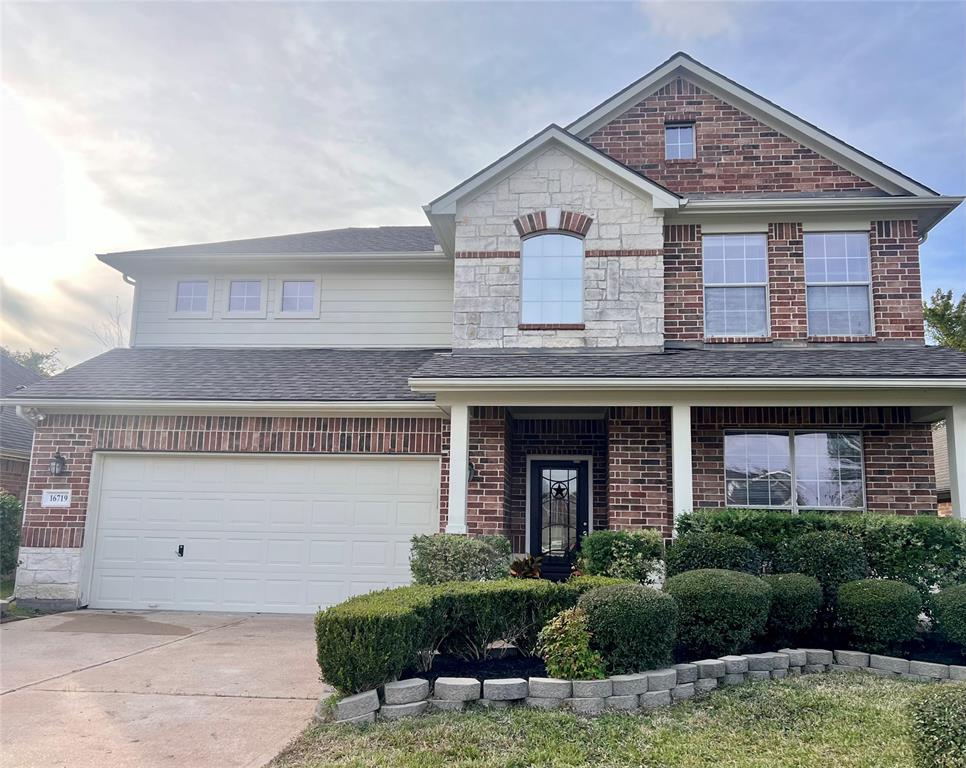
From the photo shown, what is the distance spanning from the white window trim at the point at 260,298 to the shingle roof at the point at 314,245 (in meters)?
0.49

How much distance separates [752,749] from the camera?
15.4ft

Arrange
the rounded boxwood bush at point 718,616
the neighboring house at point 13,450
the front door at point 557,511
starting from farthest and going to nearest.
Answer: the neighboring house at point 13,450, the front door at point 557,511, the rounded boxwood bush at point 718,616

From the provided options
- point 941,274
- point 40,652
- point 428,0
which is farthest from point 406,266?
point 941,274

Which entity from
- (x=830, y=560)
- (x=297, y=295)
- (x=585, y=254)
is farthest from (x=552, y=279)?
(x=830, y=560)

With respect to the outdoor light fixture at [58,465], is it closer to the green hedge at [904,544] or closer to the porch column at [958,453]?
the green hedge at [904,544]

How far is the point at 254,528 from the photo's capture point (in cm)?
1084

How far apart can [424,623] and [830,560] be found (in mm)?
4562

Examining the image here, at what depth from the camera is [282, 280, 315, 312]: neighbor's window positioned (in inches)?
→ 522

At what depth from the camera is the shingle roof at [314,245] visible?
516 inches

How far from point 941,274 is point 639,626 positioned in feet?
68.0

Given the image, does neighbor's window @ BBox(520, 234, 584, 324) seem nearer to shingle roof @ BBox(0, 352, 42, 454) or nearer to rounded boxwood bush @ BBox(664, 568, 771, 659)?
rounded boxwood bush @ BBox(664, 568, 771, 659)

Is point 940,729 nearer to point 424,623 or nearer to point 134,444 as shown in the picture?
point 424,623

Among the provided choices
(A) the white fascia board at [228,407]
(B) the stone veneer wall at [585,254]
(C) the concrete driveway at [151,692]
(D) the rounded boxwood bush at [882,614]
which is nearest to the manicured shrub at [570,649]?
(C) the concrete driveway at [151,692]

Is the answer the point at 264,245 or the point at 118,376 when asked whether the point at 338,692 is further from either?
the point at 264,245
